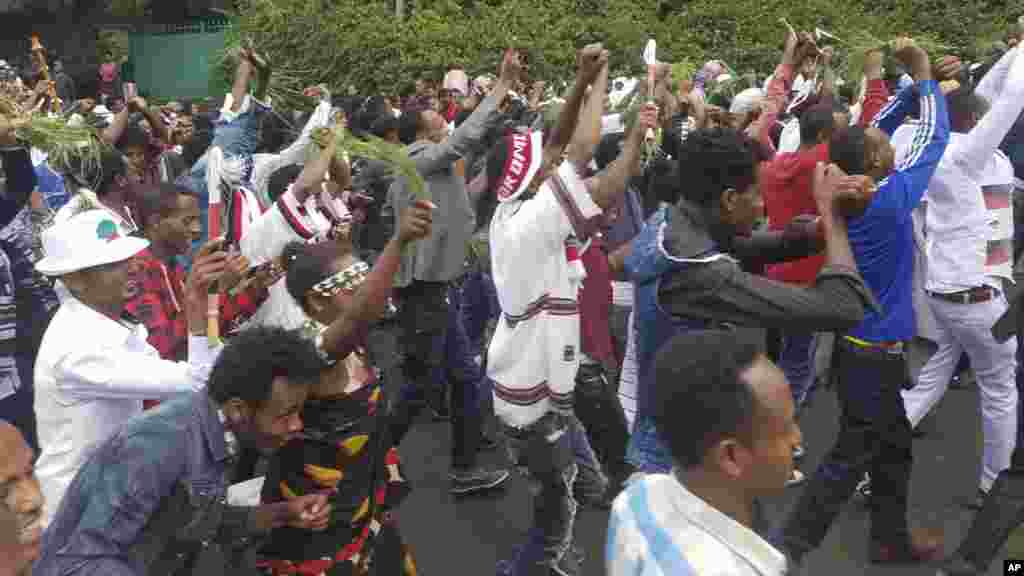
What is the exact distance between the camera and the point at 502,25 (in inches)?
782

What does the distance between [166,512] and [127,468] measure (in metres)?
0.15

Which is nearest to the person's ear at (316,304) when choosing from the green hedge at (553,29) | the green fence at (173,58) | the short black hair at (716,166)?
the short black hair at (716,166)

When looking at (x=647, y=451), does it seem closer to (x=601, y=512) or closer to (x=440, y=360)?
(x=601, y=512)

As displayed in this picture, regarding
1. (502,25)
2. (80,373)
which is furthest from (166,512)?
(502,25)

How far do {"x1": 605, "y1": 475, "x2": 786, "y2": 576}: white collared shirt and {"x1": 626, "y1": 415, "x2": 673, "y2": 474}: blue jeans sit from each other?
1.38 m

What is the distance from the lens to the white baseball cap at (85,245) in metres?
3.71

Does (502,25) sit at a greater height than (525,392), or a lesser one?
lesser

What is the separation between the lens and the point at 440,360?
6.49 m

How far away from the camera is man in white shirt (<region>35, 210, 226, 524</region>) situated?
11.6 feet

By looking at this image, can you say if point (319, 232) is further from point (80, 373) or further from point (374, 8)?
point (374, 8)

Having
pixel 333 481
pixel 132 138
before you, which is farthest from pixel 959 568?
pixel 132 138

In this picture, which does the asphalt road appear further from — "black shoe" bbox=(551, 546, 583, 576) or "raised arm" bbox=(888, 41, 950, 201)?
"raised arm" bbox=(888, 41, 950, 201)

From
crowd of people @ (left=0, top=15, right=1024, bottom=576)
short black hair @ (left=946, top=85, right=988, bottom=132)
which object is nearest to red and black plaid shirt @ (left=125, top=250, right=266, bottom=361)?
crowd of people @ (left=0, top=15, right=1024, bottom=576)

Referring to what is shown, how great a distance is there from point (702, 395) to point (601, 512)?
3.76 meters
